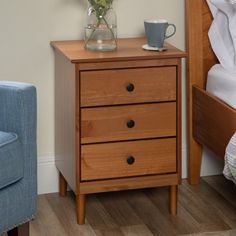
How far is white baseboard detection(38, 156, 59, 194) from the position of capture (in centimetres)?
300

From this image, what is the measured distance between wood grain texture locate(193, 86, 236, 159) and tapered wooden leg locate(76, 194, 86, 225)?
1.86 ft

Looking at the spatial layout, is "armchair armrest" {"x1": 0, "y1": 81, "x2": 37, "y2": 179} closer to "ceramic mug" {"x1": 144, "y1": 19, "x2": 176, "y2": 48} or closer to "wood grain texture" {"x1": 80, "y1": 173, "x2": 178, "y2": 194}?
"wood grain texture" {"x1": 80, "y1": 173, "x2": 178, "y2": 194}

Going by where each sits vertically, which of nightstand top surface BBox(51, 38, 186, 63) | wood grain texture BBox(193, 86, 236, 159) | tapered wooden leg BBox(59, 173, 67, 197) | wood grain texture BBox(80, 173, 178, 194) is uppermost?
nightstand top surface BBox(51, 38, 186, 63)

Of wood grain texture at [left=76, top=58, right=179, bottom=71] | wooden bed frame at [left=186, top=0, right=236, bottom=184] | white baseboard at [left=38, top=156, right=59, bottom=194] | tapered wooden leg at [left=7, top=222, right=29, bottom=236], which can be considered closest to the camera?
tapered wooden leg at [left=7, top=222, right=29, bottom=236]

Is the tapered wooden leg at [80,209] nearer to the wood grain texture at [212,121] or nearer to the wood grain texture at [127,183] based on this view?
the wood grain texture at [127,183]

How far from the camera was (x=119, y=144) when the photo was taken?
2656 mm

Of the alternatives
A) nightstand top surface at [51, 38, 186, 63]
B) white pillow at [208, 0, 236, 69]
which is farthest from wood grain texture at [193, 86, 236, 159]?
nightstand top surface at [51, 38, 186, 63]

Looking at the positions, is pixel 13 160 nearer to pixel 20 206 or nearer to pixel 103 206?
pixel 20 206

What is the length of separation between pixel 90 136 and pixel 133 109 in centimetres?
19

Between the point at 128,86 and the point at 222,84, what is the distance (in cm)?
42

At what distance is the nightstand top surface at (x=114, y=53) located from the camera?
2564mm

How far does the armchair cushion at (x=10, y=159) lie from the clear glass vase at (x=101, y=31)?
60cm

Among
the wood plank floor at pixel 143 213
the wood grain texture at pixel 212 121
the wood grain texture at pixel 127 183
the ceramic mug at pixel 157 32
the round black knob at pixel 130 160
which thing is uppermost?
the ceramic mug at pixel 157 32

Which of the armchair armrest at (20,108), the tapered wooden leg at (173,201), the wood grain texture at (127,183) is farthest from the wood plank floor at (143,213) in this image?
the armchair armrest at (20,108)
